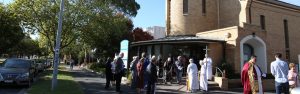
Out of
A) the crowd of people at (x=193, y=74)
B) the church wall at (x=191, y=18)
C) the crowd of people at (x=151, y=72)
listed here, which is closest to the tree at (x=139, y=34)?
the church wall at (x=191, y=18)

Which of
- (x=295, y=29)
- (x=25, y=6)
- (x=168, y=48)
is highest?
(x=25, y=6)

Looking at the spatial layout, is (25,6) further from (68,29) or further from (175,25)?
(175,25)

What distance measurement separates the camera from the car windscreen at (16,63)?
59.8 feet

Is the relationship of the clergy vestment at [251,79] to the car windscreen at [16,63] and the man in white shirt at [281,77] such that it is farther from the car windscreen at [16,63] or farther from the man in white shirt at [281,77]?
the car windscreen at [16,63]

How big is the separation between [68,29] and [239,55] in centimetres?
1849

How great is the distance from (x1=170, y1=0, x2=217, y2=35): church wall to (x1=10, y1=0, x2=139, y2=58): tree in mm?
8514

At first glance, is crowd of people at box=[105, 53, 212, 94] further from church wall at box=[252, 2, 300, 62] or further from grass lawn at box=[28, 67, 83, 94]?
church wall at box=[252, 2, 300, 62]

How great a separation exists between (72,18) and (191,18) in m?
12.5

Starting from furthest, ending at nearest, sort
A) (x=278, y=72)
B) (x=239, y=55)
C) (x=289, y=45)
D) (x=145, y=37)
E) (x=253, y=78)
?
(x=145, y=37) → (x=289, y=45) → (x=239, y=55) → (x=278, y=72) → (x=253, y=78)

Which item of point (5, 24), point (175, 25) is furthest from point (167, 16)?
point (5, 24)

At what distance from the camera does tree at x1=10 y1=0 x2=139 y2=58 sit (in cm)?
3297

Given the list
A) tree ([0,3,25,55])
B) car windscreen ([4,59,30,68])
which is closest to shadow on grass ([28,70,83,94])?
car windscreen ([4,59,30,68])

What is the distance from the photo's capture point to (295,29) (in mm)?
33250

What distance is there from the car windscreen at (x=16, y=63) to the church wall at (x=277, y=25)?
1936 centimetres
